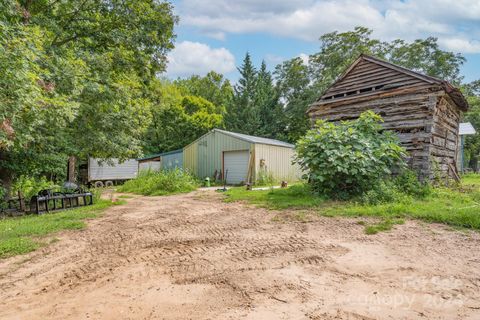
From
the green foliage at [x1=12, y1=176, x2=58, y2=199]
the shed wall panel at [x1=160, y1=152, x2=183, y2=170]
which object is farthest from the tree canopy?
the shed wall panel at [x1=160, y1=152, x2=183, y2=170]

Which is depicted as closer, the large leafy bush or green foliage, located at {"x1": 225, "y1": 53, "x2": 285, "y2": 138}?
the large leafy bush

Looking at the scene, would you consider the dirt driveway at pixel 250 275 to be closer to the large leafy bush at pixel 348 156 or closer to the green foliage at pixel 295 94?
the large leafy bush at pixel 348 156

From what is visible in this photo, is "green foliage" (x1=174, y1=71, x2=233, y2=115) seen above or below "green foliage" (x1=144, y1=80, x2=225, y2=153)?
above

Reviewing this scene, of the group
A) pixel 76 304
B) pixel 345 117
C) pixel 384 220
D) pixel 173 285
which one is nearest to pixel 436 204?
pixel 384 220

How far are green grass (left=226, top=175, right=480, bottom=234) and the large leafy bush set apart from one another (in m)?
0.59

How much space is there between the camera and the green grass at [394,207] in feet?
16.1

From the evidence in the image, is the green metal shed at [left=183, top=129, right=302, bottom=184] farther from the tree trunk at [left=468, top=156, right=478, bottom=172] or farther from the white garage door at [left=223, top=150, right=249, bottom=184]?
the tree trunk at [left=468, top=156, right=478, bottom=172]

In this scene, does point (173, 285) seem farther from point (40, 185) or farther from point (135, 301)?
point (40, 185)

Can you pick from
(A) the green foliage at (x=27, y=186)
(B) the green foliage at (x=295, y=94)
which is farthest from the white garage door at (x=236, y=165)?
(B) the green foliage at (x=295, y=94)

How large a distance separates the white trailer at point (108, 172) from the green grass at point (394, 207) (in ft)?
38.2

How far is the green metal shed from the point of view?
13828mm

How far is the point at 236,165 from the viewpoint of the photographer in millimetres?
14555

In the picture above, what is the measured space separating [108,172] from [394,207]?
1630 centimetres

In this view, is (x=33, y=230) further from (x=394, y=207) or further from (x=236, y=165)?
(x=236, y=165)
